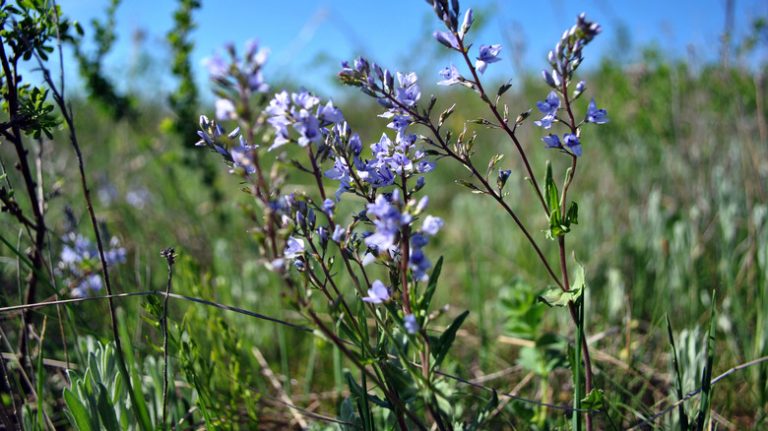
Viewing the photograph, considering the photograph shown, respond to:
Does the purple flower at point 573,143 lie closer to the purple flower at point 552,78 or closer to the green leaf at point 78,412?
the purple flower at point 552,78

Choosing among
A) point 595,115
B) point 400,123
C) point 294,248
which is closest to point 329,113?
point 400,123

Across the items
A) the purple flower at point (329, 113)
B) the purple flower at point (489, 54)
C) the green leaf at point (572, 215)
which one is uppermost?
the purple flower at point (489, 54)

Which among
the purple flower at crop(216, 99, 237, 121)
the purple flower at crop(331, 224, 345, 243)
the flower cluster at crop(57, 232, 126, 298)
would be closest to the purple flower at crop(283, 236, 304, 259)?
the purple flower at crop(331, 224, 345, 243)

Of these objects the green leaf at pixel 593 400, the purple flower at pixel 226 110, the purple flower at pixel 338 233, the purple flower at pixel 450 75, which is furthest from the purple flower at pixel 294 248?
the green leaf at pixel 593 400

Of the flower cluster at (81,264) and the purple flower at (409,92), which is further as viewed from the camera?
the flower cluster at (81,264)

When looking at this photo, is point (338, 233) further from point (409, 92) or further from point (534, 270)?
point (534, 270)

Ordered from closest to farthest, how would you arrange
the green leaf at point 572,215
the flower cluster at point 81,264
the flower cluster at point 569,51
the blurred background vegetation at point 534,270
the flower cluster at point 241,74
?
the flower cluster at point 241,74, the flower cluster at point 569,51, the green leaf at point 572,215, the blurred background vegetation at point 534,270, the flower cluster at point 81,264

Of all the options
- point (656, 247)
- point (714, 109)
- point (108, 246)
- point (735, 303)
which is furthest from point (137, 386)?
point (714, 109)
